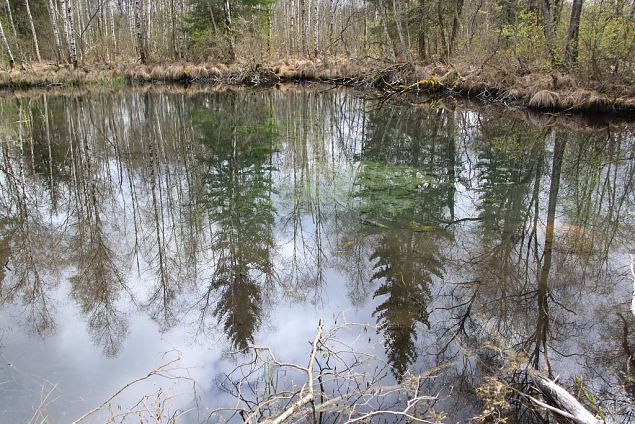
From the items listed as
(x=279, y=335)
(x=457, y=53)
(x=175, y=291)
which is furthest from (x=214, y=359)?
(x=457, y=53)

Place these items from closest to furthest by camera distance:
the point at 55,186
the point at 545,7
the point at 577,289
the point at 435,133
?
the point at 577,289, the point at 55,186, the point at 435,133, the point at 545,7

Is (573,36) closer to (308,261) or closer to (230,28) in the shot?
(308,261)

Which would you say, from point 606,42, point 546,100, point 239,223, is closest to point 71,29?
point 546,100

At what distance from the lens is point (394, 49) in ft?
76.1

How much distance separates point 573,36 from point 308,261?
13.9 metres

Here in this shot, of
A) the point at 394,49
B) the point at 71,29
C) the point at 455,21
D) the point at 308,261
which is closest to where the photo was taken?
the point at 308,261

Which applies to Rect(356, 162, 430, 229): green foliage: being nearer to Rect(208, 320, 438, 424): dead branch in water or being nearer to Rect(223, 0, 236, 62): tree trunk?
Rect(208, 320, 438, 424): dead branch in water

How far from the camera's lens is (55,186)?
8359 millimetres

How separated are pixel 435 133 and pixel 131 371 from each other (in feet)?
33.1

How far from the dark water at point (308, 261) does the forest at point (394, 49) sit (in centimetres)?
431

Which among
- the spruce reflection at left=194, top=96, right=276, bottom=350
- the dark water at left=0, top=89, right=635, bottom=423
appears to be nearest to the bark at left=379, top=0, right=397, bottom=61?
the spruce reflection at left=194, top=96, right=276, bottom=350

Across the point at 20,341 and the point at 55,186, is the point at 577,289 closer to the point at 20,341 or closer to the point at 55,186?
the point at 20,341

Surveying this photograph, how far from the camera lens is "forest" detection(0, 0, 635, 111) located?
1468 cm

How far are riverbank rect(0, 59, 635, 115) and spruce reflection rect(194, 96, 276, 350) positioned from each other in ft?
29.8
